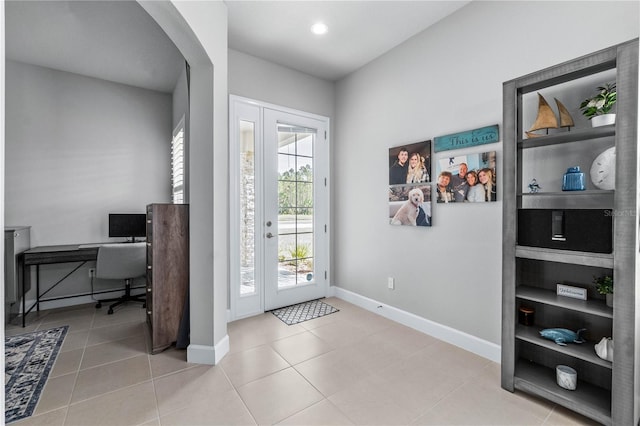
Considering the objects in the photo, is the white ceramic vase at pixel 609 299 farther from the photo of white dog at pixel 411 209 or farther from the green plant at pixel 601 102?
the photo of white dog at pixel 411 209

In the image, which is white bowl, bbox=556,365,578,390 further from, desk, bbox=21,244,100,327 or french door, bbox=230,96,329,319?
desk, bbox=21,244,100,327

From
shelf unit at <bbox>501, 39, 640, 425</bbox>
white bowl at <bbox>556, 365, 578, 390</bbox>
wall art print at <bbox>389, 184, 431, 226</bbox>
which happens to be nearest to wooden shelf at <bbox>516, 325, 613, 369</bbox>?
shelf unit at <bbox>501, 39, 640, 425</bbox>

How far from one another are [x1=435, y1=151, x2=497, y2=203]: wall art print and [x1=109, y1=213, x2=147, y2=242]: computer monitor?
358 cm

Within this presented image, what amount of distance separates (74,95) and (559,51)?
5.00m

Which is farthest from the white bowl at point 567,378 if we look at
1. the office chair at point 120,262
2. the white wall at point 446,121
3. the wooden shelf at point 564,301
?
the office chair at point 120,262

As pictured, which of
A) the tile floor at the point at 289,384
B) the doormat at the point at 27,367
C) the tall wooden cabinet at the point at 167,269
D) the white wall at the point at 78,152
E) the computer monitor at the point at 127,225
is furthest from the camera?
the computer monitor at the point at 127,225

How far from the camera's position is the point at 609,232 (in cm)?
162

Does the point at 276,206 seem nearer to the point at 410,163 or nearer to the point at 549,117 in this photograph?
the point at 410,163

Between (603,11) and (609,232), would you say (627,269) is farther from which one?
(603,11)

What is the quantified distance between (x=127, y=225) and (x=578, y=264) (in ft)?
14.8

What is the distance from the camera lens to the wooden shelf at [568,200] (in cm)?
181

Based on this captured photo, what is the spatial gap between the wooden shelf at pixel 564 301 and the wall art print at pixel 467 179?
2.41 ft

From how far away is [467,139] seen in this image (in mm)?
2541

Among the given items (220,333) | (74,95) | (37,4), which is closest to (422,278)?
(220,333)
